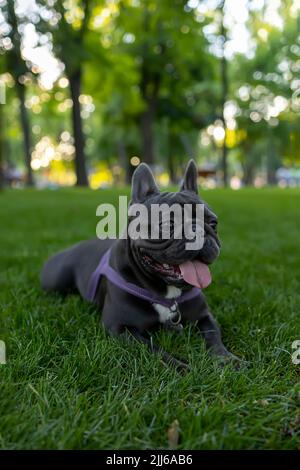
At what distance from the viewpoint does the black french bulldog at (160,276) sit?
2.51m

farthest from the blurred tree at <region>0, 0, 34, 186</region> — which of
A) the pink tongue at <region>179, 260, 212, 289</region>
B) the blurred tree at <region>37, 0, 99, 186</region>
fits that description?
the pink tongue at <region>179, 260, 212, 289</region>

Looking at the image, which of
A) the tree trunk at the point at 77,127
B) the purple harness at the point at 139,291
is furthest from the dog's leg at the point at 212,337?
the tree trunk at the point at 77,127

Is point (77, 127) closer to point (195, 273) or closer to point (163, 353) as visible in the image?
point (195, 273)

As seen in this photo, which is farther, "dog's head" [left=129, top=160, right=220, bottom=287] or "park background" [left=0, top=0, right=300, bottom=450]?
"dog's head" [left=129, top=160, right=220, bottom=287]

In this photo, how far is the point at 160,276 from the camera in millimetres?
2738

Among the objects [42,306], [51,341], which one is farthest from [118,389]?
Result: [42,306]

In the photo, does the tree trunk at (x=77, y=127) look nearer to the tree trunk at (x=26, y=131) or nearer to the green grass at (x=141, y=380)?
the tree trunk at (x=26, y=131)

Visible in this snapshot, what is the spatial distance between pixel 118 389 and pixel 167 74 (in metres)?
23.8

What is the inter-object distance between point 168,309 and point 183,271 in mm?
392

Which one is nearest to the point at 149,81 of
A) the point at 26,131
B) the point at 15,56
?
the point at 26,131

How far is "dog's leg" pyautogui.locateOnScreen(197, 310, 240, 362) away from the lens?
2.54 m

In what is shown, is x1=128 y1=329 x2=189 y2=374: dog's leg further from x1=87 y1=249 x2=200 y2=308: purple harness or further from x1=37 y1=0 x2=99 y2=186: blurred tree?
x1=37 y1=0 x2=99 y2=186: blurred tree

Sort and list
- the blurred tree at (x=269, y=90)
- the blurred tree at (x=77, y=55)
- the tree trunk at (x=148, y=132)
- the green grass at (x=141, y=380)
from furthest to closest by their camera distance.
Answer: the blurred tree at (x=269, y=90) → the tree trunk at (x=148, y=132) → the blurred tree at (x=77, y=55) → the green grass at (x=141, y=380)

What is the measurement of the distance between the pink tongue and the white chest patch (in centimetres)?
32
